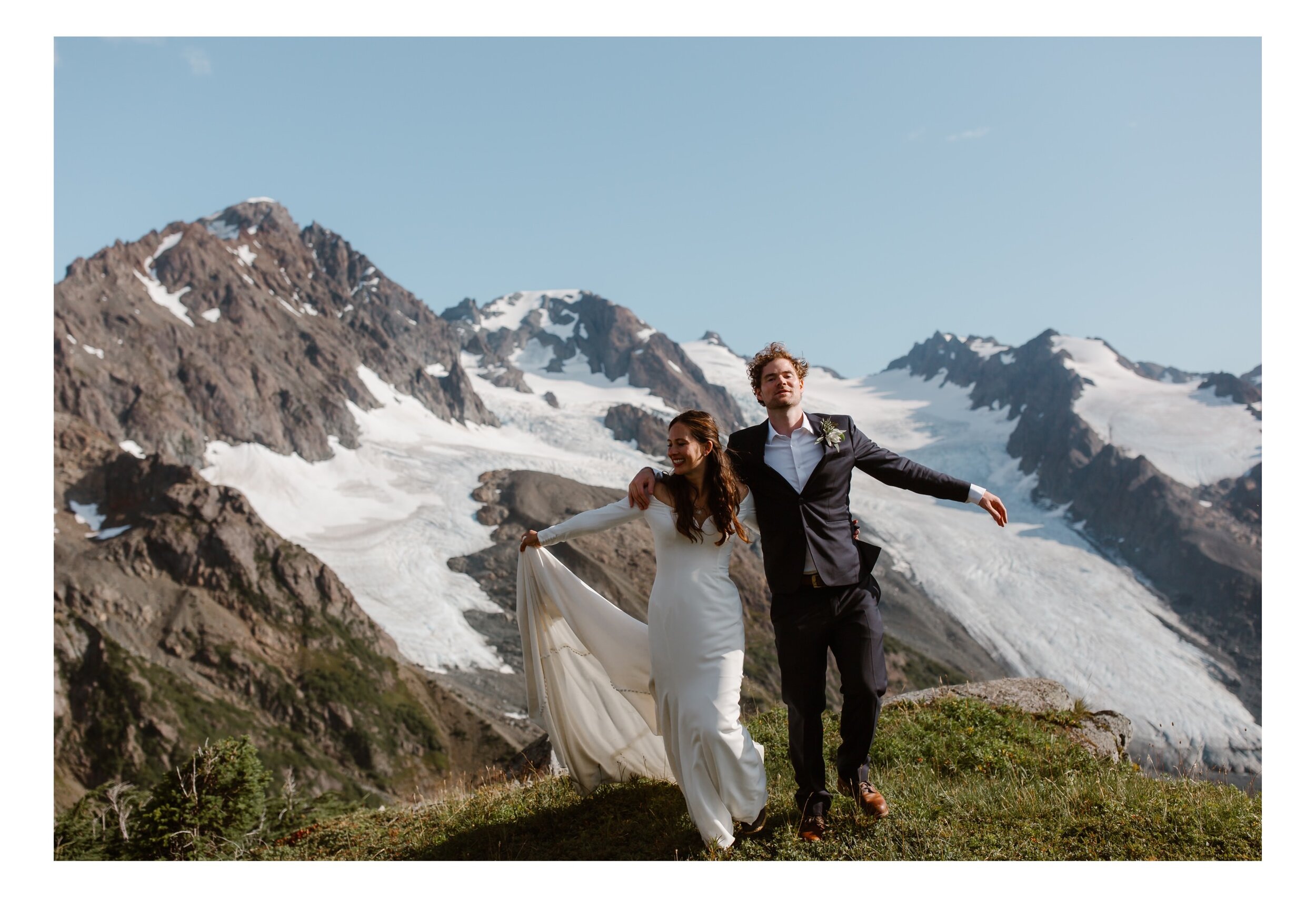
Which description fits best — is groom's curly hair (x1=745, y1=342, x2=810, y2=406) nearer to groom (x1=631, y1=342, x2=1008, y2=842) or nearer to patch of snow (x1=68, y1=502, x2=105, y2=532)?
groom (x1=631, y1=342, x2=1008, y2=842)

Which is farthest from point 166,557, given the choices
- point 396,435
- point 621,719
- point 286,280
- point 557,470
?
point 286,280

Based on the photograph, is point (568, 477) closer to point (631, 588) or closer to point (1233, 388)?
point (631, 588)

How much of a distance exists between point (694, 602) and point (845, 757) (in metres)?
1.61

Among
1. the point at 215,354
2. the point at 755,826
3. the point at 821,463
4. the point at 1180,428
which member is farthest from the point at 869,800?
the point at 1180,428

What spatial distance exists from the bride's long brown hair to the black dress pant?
0.67 meters

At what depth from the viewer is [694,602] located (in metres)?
6.32

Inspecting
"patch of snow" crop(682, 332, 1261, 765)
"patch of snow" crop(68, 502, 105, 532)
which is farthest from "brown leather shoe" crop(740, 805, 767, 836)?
"patch of snow" crop(68, 502, 105, 532)

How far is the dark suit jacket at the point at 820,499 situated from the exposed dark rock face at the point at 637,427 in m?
158

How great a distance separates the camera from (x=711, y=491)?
6.32 meters

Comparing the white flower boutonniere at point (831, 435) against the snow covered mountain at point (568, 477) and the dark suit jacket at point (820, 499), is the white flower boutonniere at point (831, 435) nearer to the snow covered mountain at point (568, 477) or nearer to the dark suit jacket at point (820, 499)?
the dark suit jacket at point (820, 499)

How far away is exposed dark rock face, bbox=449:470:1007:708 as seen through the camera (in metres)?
93.4

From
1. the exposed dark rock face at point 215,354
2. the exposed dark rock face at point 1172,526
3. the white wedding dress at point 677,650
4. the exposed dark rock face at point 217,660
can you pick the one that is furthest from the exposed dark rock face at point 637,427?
the white wedding dress at point 677,650

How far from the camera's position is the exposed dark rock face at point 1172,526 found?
123750mm

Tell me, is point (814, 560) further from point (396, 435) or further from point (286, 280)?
point (286, 280)
